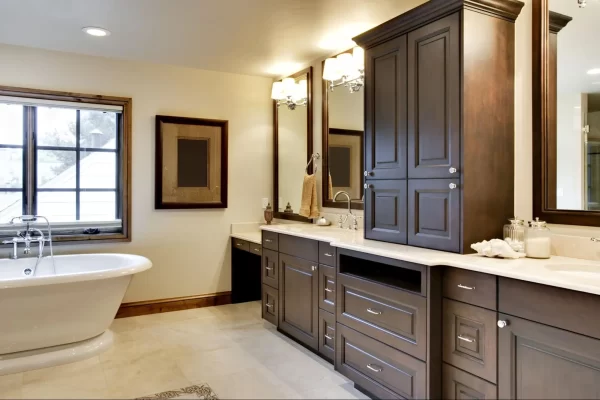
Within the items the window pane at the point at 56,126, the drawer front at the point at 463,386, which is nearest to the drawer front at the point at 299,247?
the drawer front at the point at 463,386

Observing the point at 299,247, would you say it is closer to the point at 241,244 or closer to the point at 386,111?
the point at 386,111

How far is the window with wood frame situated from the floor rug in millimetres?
1911

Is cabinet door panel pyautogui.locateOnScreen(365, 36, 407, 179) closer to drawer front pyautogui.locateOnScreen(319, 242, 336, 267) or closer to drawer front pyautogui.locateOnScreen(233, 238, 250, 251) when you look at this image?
drawer front pyautogui.locateOnScreen(319, 242, 336, 267)

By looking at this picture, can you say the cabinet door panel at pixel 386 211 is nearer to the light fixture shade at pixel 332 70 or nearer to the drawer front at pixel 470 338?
the drawer front at pixel 470 338

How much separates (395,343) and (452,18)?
5.67 ft

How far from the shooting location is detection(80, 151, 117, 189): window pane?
4.06 meters

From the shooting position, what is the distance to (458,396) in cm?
204

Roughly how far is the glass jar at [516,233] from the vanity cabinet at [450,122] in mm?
70

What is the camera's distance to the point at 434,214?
2.39 metres

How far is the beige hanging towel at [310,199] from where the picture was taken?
3949mm

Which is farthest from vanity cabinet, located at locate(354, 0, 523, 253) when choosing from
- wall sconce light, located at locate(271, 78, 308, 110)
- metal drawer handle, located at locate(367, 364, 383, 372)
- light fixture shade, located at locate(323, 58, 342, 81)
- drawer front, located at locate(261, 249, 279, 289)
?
wall sconce light, located at locate(271, 78, 308, 110)

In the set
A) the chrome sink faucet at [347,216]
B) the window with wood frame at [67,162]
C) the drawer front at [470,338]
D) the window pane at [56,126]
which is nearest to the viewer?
the drawer front at [470,338]

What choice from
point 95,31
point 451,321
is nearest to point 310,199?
point 451,321

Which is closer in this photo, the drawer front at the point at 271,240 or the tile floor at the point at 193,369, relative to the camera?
the tile floor at the point at 193,369
